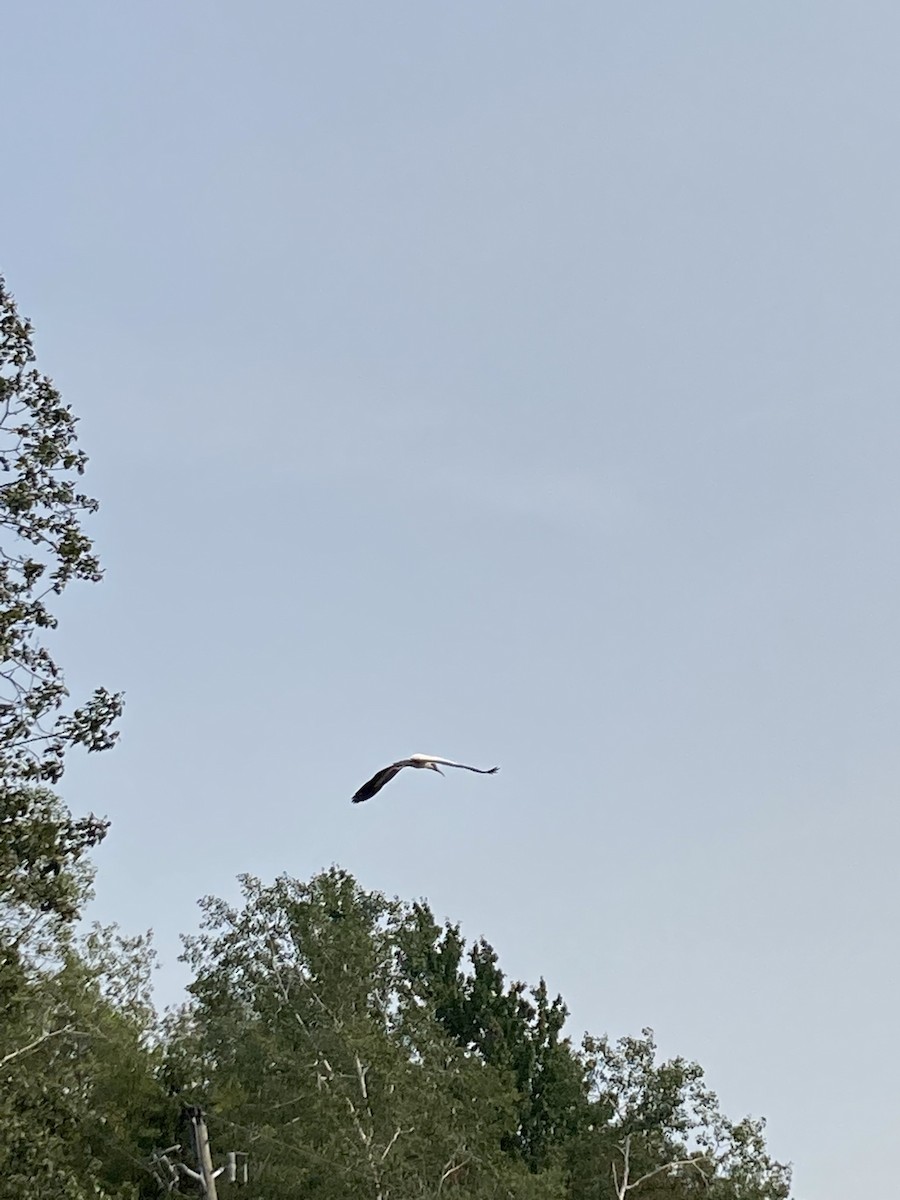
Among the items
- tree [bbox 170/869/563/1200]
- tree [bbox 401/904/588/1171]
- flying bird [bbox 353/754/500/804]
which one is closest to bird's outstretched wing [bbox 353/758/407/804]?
flying bird [bbox 353/754/500/804]

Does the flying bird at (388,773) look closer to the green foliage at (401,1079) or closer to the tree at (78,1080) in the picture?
the tree at (78,1080)

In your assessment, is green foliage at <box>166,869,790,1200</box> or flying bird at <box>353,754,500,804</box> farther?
green foliage at <box>166,869,790,1200</box>

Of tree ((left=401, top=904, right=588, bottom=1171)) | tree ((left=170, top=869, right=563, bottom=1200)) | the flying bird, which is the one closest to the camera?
the flying bird

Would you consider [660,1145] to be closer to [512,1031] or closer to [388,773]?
[512,1031]

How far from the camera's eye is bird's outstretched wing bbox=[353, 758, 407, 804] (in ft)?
65.1

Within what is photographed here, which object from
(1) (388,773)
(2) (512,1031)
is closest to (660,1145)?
(2) (512,1031)

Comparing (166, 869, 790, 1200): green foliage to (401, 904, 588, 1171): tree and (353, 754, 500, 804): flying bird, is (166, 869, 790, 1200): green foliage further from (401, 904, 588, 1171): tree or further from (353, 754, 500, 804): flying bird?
(353, 754, 500, 804): flying bird

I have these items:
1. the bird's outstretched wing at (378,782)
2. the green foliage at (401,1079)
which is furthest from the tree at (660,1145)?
the bird's outstretched wing at (378,782)

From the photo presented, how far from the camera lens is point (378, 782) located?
19.9 metres

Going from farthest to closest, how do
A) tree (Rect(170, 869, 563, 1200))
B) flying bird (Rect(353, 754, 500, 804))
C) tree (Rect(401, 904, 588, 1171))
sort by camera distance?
1. tree (Rect(401, 904, 588, 1171))
2. tree (Rect(170, 869, 563, 1200))
3. flying bird (Rect(353, 754, 500, 804))

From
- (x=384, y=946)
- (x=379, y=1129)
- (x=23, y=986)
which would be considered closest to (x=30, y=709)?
(x=23, y=986)

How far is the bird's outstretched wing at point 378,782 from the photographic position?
1983 cm

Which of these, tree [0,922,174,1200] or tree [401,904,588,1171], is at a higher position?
tree [401,904,588,1171]

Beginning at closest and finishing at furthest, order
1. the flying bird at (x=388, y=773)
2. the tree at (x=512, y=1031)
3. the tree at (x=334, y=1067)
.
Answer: the flying bird at (x=388, y=773)
the tree at (x=334, y=1067)
the tree at (x=512, y=1031)
